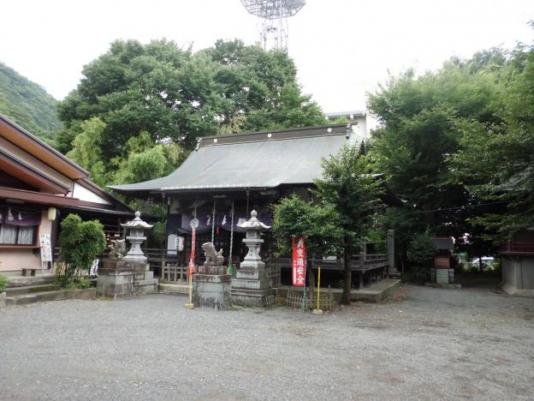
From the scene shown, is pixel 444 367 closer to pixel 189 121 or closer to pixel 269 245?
pixel 269 245

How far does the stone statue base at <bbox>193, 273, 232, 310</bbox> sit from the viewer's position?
374 inches

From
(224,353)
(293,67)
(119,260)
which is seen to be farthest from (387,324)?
(293,67)

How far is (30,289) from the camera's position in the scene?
9922mm

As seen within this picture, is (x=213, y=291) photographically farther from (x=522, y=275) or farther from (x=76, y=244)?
(x=522, y=275)

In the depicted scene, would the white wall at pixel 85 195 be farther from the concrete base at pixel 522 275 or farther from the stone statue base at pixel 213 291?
the concrete base at pixel 522 275

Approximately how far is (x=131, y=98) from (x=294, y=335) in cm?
1771

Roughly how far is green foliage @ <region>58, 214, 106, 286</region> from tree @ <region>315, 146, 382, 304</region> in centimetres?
660

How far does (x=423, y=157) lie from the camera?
19.5 metres

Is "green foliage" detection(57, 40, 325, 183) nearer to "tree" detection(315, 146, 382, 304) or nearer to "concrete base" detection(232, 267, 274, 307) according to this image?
"concrete base" detection(232, 267, 274, 307)

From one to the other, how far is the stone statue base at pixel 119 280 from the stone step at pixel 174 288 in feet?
2.55

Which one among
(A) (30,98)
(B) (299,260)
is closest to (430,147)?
(B) (299,260)

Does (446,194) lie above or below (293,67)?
below

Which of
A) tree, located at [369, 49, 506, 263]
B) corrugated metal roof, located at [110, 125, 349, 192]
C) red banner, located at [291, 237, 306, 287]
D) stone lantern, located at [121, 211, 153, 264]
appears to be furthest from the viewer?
tree, located at [369, 49, 506, 263]

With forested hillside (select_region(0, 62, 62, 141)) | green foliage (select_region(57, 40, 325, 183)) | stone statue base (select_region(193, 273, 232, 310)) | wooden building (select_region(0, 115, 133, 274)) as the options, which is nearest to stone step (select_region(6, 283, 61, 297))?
wooden building (select_region(0, 115, 133, 274))
